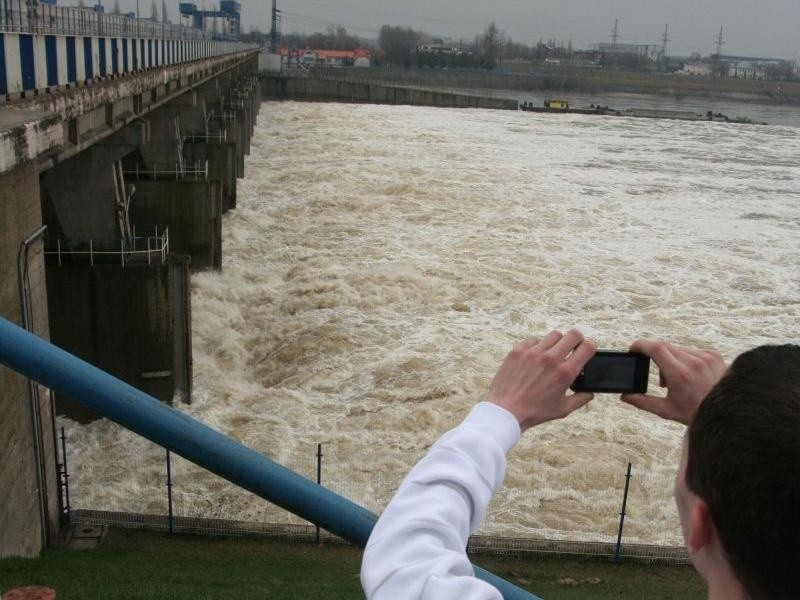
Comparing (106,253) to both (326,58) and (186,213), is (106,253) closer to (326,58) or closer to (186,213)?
(186,213)

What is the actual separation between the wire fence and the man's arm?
316 inches

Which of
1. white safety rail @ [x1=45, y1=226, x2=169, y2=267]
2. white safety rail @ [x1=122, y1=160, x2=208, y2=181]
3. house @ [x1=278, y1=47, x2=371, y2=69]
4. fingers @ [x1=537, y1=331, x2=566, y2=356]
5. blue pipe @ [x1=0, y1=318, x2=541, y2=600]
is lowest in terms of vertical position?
white safety rail @ [x1=45, y1=226, x2=169, y2=267]

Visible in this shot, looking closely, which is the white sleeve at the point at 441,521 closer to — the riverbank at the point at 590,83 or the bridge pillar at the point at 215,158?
the bridge pillar at the point at 215,158

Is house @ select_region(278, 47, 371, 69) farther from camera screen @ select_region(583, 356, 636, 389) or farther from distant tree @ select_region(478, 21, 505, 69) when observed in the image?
camera screen @ select_region(583, 356, 636, 389)

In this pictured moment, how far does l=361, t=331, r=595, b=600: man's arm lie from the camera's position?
1.21m

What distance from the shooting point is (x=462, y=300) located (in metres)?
17.7

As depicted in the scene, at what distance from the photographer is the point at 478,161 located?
119 ft

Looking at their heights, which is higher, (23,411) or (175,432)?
(175,432)

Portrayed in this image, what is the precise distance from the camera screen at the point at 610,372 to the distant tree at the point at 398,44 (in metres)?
129

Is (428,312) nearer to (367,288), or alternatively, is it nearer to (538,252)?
(367,288)

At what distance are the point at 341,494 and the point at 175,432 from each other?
8.93 metres

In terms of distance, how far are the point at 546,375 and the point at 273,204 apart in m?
26.7

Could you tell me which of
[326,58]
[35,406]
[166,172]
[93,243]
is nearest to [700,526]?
[35,406]

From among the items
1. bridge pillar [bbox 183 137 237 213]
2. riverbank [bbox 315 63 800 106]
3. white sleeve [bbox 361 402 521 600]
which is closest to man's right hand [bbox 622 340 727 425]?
white sleeve [bbox 361 402 521 600]
